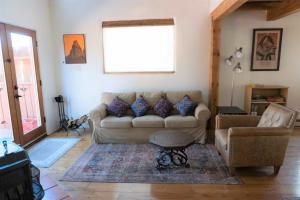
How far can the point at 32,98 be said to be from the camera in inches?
163

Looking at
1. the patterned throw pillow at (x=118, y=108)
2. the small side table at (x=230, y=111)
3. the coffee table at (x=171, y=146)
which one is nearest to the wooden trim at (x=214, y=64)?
the small side table at (x=230, y=111)

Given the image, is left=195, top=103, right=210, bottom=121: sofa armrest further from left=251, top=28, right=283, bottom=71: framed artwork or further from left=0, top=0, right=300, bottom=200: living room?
left=251, top=28, right=283, bottom=71: framed artwork

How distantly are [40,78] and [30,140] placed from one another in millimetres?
1240

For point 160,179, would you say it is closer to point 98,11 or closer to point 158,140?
point 158,140

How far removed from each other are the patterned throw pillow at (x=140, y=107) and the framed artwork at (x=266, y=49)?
2.46 metres

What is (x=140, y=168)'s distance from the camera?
301 cm

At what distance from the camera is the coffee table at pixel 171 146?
2786mm

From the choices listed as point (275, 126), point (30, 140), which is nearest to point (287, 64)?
point (275, 126)

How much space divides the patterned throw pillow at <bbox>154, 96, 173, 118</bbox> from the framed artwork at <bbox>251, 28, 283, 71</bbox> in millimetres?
2042

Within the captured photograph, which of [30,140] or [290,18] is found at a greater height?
[290,18]

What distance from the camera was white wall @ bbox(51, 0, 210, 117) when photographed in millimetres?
4414

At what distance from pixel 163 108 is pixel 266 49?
255 cm

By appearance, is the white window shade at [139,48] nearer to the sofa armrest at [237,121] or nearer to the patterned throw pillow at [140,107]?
the patterned throw pillow at [140,107]

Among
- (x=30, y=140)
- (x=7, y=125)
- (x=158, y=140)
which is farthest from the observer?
(x=30, y=140)
